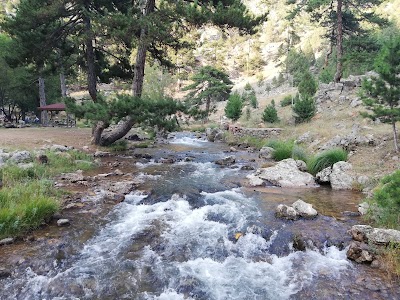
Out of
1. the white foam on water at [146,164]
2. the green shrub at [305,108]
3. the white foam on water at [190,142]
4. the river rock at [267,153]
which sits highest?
the green shrub at [305,108]

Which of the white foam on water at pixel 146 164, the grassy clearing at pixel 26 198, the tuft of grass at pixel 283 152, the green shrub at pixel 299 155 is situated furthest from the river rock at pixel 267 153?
the grassy clearing at pixel 26 198

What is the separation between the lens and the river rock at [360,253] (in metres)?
5.29

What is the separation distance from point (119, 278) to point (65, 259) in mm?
1203

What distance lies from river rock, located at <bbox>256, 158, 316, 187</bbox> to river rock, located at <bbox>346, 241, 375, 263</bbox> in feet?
15.3

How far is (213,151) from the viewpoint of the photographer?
716 inches

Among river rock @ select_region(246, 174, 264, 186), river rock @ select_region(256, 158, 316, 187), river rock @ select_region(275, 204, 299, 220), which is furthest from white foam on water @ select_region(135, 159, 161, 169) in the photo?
river rock @ select_region(275, 204, 299, 220)

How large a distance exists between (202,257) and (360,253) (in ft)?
9.49

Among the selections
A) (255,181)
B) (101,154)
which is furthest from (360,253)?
(101,154)

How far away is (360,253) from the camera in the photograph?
5414mm

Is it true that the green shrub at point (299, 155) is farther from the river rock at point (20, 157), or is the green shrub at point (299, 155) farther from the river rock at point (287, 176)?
the river rock at point (20, 157)

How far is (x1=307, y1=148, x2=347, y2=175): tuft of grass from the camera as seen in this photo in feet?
37.4

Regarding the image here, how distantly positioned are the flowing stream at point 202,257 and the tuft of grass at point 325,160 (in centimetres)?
257

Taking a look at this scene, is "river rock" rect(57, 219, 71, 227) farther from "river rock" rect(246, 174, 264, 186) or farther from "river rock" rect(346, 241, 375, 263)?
"river rock" rect(246, 174, 264, 186)

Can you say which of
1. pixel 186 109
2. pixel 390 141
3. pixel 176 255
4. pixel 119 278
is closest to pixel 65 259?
pixel 119 278
